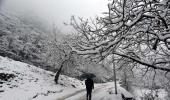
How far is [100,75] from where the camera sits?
74.7 meters

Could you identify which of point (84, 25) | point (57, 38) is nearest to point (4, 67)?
point (57, 38)

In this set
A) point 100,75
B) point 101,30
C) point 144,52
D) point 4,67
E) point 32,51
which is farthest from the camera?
point 32,51

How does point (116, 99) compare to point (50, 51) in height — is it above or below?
below

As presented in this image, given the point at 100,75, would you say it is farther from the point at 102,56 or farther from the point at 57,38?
the point at 102,56

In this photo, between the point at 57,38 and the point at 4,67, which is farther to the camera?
the point at 57,38

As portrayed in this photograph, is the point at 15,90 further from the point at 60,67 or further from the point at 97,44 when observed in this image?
the point at 97,44

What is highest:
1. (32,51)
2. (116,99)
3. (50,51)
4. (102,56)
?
(32,51)

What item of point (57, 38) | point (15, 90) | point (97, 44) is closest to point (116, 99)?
point (15, 90)

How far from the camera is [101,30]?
4.55m

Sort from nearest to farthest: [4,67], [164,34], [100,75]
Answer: [164,34] < [4,67] < [100,75]

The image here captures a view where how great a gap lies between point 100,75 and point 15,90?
194 feet

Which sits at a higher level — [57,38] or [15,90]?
[57,38]

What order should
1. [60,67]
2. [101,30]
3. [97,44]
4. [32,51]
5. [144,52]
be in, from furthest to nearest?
1. [32,51]
2. [60,67]
3. [144,52]
4. [101,30]
5. [97,44]

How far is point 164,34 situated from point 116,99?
13962 millimetres
